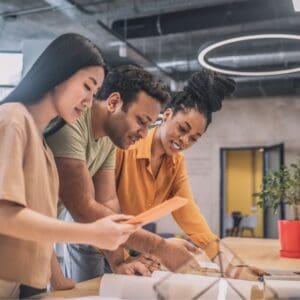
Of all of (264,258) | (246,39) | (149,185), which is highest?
(246,39)

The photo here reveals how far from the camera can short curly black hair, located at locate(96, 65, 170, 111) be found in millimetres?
1241

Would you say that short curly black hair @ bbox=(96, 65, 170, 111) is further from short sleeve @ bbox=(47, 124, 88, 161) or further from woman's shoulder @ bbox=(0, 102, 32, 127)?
woman's shoulder @ bbox=(0, 102, 32, 127)

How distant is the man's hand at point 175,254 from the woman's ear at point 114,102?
397mm

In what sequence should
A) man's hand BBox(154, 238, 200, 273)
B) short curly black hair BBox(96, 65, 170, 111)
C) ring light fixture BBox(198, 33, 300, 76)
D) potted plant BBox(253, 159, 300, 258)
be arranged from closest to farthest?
man's hand BBox(154, 238, 200, 273), short curly black hair BBox(96, 65, 170, 111), potted plant BBox(253, 159, 300, 258), ring light fixture BBox(198, 33, 300, 76)

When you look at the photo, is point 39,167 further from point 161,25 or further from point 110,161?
point 161,25

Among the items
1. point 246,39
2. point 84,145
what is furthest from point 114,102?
point 246,39

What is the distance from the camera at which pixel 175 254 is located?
114cm

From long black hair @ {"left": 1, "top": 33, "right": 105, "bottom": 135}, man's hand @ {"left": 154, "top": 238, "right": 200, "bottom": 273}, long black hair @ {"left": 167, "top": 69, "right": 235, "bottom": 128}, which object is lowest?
man's hand @ {"left": 154, "top": 238, "right": 200, "bottom": 273}

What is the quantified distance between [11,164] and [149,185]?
87cm

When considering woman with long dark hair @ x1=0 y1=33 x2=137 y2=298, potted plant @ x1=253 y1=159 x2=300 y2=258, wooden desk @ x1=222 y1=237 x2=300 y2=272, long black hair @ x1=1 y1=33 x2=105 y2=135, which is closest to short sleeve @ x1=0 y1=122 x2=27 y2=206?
woman with long dark hair @ x1=0 y1=33 x2=137 y2=298

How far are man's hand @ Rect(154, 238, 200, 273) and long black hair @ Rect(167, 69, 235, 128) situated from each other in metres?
0.50

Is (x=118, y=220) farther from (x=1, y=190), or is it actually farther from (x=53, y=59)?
(x=53, y=59)

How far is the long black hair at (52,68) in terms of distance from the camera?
2.92 feet

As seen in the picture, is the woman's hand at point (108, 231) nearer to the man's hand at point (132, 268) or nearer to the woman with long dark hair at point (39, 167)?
the woman with long dark hair at point (39, 167)
